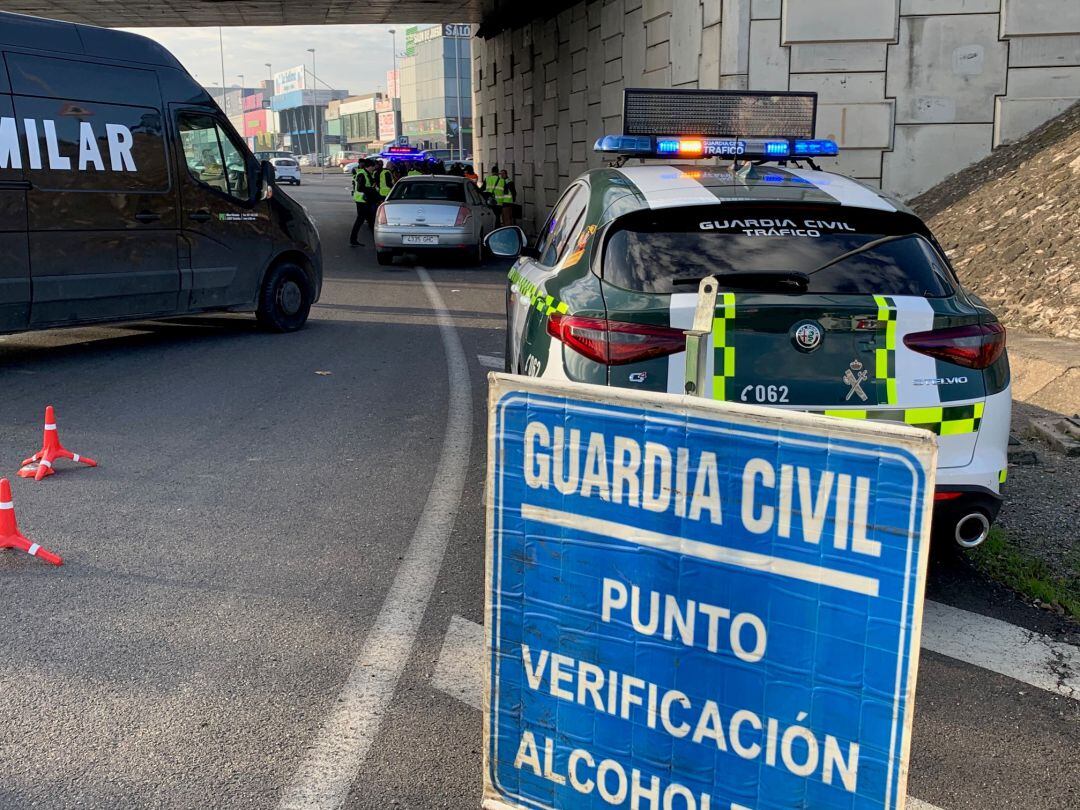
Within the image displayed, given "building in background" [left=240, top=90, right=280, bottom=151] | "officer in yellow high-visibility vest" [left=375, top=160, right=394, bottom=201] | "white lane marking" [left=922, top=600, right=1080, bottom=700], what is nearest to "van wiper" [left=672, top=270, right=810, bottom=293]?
"white lane marking" [left=922, top=600, right=1080, bottom=700]

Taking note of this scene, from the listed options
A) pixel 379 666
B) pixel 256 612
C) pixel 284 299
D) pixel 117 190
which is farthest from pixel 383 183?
pixel 379 666

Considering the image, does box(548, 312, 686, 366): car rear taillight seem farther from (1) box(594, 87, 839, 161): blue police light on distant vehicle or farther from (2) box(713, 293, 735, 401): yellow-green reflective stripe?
(1) box(594, 87, 839, 161): blue police light on distant vehicle

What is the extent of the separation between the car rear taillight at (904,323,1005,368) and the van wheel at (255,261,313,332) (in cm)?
892

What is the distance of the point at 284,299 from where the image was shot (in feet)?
40.2

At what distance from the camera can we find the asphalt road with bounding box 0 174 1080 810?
3217mm

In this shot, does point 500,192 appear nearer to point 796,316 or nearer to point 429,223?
point 429,223

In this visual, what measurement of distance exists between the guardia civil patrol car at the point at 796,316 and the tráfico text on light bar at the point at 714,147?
2.35 ft

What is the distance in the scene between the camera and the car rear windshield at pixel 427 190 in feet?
66.1

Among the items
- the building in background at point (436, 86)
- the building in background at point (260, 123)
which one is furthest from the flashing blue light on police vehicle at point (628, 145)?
the building in background at point (260, 123)

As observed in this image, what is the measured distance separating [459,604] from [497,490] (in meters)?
1.88

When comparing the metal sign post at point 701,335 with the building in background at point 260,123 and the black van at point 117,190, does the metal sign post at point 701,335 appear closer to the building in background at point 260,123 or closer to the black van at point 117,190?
the black van at point 117,190

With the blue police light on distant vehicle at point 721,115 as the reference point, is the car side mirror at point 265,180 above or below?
below

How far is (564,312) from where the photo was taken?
4523 millimetres

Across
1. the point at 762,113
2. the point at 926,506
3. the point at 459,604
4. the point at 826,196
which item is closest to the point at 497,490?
the point at 926,506
